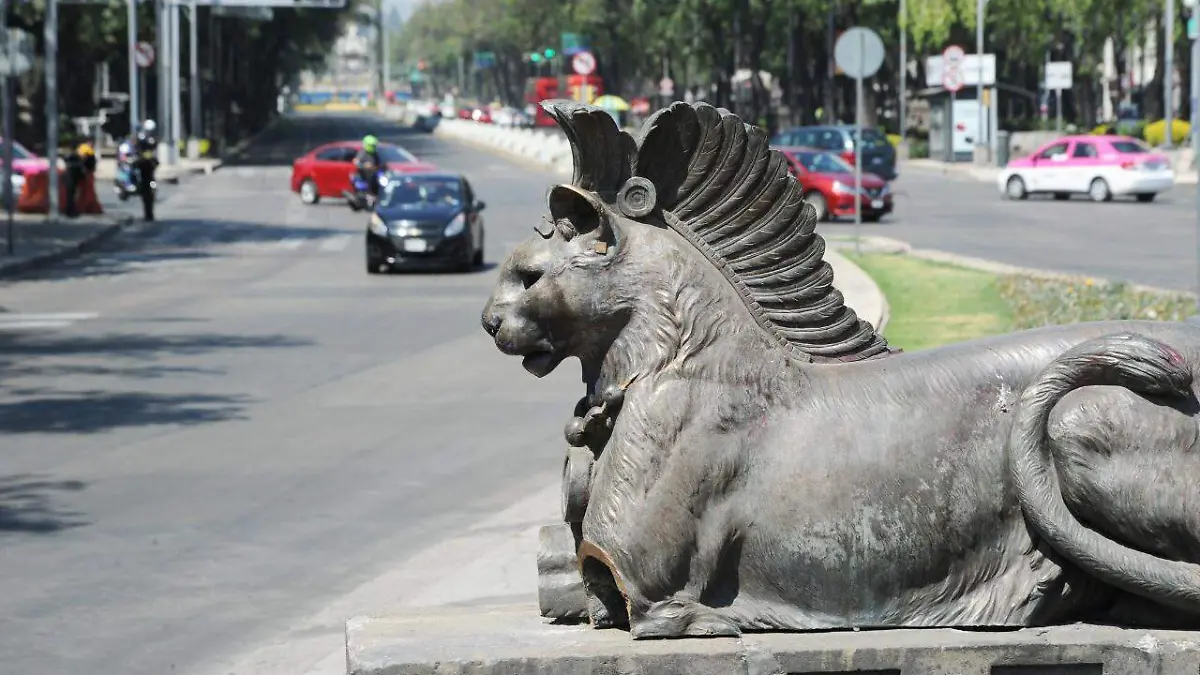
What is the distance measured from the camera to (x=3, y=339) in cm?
1900

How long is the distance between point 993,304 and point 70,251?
1725cm

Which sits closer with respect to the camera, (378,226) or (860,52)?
(378,226)

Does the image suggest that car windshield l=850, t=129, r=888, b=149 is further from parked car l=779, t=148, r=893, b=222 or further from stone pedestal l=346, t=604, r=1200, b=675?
stone pedestal l=346, t=604, r=1200, b=675

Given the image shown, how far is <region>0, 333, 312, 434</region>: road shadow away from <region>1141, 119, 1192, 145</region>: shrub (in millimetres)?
47040

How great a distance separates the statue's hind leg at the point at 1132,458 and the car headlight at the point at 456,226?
77.3ft

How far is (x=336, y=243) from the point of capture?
3450 cm

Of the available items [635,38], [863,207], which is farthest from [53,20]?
[635,38]

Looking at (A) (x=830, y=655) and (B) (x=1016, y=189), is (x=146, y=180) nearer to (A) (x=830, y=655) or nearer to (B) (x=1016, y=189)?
(B) (x=1016, y=189)

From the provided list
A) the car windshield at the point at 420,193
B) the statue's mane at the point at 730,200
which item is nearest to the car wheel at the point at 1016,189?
the car windshield at the point at 420,193

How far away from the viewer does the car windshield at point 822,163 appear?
3941cm

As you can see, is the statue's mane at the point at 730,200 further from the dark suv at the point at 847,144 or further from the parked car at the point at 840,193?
the dark suv at the point at 847,144

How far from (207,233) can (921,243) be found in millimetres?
13722

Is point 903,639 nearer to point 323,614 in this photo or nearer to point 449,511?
point 323,614

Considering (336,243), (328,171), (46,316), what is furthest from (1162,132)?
(46,316)
